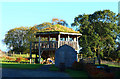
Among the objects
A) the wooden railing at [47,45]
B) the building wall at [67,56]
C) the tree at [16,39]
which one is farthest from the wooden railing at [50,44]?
the tree at [16,39]

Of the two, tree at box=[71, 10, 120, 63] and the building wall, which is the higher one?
tree at box=[71, 10, 120, 63]

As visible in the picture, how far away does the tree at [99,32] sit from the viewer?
44188 millimetres

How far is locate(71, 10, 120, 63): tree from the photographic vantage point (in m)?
44.2

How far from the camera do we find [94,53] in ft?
145

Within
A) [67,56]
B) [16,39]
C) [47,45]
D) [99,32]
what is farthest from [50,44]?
[16,39]

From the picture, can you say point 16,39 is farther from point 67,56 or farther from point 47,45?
point 67,56

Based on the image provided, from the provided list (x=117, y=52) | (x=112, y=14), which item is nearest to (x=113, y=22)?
(x=112, y=14)

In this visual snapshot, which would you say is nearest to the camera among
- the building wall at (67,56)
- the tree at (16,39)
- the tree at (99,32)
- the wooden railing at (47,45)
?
the building wall at (67,56)

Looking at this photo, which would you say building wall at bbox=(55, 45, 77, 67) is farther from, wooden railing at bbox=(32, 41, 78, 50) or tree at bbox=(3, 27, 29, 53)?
tree at bbox=(3, 27, 29, 53)

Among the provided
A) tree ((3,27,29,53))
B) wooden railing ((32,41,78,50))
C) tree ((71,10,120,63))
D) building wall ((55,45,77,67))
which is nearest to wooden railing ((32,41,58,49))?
wooden railing ((32,41,78,50))

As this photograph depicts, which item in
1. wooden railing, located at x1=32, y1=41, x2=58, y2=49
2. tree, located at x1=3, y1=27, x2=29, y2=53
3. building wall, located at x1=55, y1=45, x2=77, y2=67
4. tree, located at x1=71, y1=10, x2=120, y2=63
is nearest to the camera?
building wall, located at x1=55, y1=45, x2=77, y2=67

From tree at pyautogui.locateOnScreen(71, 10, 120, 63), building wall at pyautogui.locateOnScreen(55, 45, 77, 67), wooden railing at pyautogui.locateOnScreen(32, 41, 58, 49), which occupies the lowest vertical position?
building wall at pyautogui.locateOnScreen(55, 45, 77, 67)

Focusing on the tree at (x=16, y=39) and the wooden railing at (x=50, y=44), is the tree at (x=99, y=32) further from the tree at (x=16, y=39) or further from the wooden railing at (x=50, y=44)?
the tree at (x=16, y=39)

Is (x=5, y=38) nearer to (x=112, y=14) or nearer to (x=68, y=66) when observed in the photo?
(x=112, y=14)
